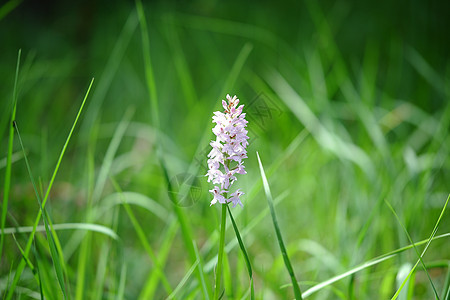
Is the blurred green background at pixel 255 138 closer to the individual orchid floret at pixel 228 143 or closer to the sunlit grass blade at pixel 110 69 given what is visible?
the sunlit grass blade at pixel 110 69

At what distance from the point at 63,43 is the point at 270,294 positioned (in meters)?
3.48

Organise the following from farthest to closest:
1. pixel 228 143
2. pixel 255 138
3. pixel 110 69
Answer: pixel 255 138, pixel 110 69, pixel 228 143

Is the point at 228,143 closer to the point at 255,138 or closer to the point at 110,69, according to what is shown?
the point at 110,69

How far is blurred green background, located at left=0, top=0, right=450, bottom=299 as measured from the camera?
4.64 ft

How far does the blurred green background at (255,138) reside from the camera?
4.64ft

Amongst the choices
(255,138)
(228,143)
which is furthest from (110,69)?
(228,143)

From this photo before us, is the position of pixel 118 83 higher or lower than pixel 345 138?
higher

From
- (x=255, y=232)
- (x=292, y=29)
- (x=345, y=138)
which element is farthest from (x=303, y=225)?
(x=292, y=29)

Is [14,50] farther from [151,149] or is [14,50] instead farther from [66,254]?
[66,254]

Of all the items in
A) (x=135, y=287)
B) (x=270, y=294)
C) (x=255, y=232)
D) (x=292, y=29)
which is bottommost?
(x=270, y=294)

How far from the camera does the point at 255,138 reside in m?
2.10

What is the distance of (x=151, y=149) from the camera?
246 cm

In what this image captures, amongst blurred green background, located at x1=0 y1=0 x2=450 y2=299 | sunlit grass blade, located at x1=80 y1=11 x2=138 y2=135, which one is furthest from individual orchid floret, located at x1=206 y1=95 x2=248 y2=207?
sunlit grass blade, located at x1=80 y1=11 x2=138 y2=135

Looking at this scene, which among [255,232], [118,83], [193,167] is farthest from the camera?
[118,83]
